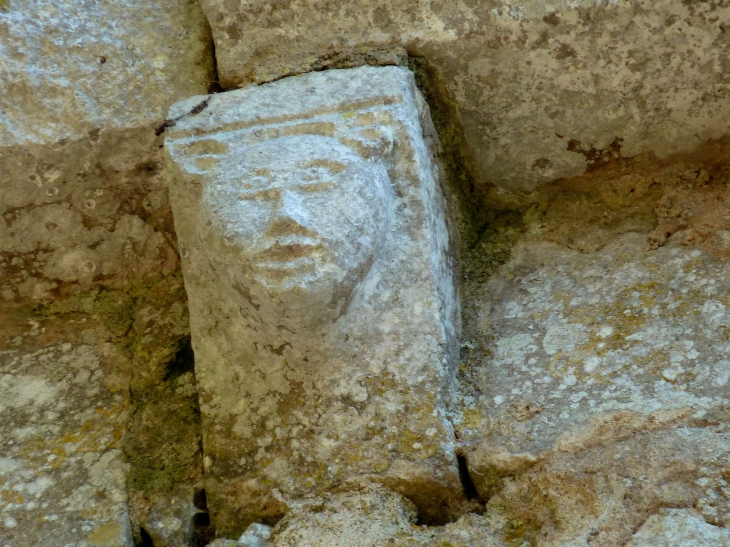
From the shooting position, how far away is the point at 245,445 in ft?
5.70

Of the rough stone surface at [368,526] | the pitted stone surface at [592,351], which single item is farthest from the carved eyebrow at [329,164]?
the rough stone surface at [368,526]

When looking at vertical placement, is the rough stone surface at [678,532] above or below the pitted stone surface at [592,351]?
below

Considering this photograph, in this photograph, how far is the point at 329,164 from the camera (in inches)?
66.3

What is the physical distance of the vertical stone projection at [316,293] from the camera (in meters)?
1.60

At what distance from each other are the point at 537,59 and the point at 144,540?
1.37 meters

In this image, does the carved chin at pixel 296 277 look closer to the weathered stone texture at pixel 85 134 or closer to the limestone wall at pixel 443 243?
the limestone wall at pixel 443 243

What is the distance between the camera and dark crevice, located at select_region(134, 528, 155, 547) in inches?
66.7

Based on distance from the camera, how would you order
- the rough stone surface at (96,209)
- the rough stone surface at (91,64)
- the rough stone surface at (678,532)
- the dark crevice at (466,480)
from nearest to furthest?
1. the rough stone surface at (678,532)
2. the dark crevice at (466,480)
3. the rough stone surface at (96,209)
4. the rough stone surface at (91,64)

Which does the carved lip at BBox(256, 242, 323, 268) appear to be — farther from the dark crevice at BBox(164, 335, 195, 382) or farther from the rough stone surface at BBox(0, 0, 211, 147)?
the rough stone surface at BBox(0, 0, 211, 147)

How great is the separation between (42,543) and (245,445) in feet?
1.39

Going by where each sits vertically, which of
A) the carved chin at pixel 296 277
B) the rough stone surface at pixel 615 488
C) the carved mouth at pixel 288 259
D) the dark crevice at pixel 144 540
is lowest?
the dark crevice at pixel 144 540

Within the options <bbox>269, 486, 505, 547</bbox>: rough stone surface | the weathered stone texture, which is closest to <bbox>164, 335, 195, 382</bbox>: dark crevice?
the weathered stone texture

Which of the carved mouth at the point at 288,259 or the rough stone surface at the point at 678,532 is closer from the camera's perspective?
the rough stone surface at the point at 678,532

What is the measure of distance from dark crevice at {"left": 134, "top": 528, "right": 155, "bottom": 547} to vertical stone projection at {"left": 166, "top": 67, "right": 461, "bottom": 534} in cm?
13
